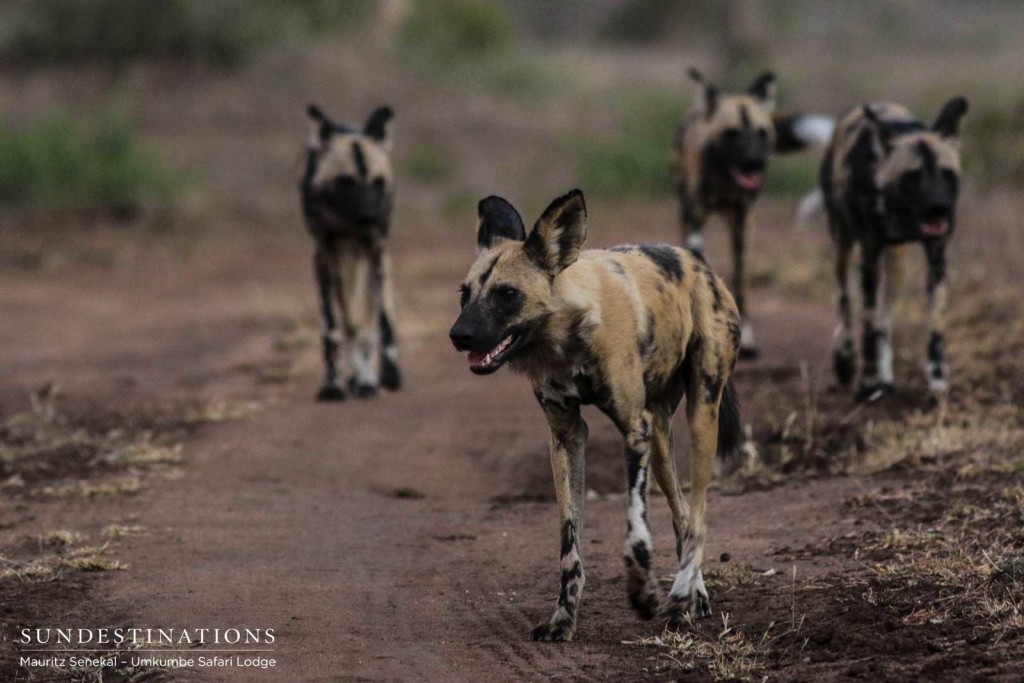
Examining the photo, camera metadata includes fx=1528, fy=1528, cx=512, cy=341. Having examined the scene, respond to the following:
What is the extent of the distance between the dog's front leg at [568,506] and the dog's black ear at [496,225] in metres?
0.42

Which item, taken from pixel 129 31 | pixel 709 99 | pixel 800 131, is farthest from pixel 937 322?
pixel 129 31

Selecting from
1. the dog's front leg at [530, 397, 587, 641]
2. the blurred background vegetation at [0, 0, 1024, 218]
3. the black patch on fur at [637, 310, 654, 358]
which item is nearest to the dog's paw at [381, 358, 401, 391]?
the dog's front leg at [530, 397, 587, 641]

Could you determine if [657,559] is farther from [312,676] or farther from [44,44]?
[44,44]

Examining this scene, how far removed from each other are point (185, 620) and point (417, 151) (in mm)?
12580

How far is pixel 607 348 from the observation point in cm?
373

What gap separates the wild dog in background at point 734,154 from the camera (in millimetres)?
8367

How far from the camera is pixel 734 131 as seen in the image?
8555 mm

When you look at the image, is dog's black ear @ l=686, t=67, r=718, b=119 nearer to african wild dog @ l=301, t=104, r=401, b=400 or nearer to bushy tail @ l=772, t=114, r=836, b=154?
bushy tail @ l=772, t=114, r=836, b=154

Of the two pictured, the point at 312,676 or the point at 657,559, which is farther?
the point at 657,559

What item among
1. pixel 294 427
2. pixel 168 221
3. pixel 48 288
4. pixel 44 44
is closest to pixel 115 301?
pixel 48 288

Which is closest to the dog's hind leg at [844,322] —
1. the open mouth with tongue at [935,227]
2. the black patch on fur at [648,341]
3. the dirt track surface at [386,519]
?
the dirt track surface at [386,519]

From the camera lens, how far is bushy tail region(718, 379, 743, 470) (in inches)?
171

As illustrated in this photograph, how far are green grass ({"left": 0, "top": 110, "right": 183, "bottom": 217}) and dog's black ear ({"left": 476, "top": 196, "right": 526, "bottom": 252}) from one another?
35.4 feet

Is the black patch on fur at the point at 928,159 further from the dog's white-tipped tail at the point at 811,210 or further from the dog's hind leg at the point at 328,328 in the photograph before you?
the dog's hind leg at the point at 328,328
